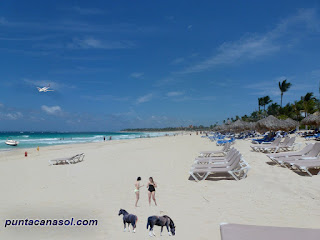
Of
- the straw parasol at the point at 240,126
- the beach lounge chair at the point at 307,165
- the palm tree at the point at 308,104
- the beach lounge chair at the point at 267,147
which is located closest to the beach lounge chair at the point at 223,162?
the beach lounge chair at the point at 307,165

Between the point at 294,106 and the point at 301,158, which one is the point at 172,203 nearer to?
the point at 301,158

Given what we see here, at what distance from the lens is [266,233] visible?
2266 millimetres

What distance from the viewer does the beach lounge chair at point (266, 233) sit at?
218cm

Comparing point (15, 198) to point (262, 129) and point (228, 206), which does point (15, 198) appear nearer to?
point (228, 206)

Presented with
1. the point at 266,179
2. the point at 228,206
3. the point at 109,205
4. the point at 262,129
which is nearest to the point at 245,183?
the point at 266,179

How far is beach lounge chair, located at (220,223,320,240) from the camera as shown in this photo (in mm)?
2184

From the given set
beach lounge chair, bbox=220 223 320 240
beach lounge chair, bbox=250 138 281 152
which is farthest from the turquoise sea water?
beach lounge chair, bbox=220 223 320 240

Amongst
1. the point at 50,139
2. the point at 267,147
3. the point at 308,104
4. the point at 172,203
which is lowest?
the point at 172,203

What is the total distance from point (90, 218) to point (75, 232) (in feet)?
1.68

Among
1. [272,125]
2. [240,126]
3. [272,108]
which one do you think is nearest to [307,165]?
[272,125]

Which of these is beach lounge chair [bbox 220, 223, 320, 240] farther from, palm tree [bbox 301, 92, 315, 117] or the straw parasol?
palm tree [bbox 301, 92, 315, 117]

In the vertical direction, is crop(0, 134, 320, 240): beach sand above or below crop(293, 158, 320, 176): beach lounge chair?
below

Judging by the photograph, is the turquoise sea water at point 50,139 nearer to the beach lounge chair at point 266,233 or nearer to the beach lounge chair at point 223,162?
the beach lounge chair at point 223,162

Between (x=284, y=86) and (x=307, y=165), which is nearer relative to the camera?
(x=307, y=165)
